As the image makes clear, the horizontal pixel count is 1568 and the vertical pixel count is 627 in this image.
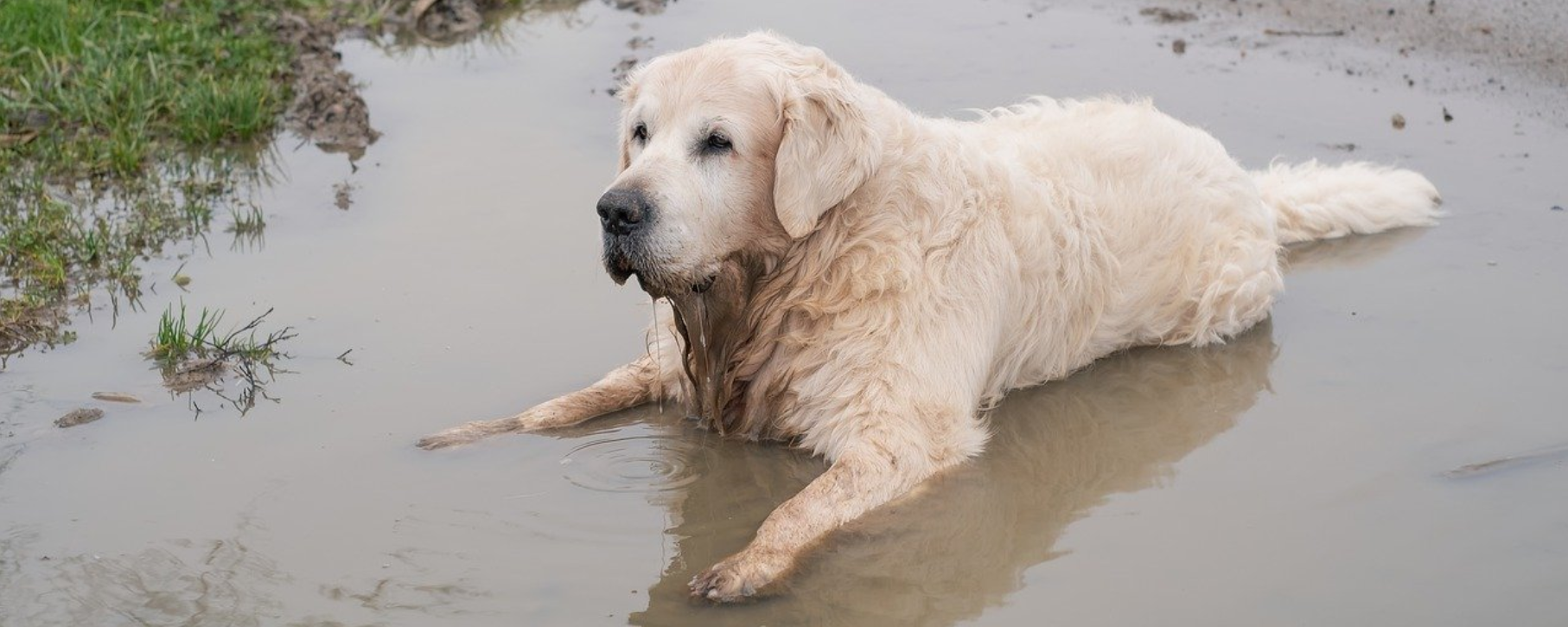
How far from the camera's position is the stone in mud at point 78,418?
18.4 feet

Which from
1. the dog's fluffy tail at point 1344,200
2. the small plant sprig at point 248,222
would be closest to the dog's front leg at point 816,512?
the dog's fluffy tail at point 1344,200

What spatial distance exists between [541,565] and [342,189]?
3.70m

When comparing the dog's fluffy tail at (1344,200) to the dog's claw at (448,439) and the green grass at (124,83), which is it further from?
the green grass at (124,83)

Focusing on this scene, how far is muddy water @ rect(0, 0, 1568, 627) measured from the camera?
454 centimetres

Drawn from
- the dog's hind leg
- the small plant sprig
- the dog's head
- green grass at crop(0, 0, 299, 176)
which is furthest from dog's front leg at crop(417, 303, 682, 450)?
green grass at crop(0, 0, 299, 176)

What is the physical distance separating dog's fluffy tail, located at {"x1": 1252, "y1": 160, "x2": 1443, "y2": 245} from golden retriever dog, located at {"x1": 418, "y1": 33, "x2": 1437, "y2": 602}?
1.12 m

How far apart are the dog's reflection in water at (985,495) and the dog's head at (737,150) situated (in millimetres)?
729

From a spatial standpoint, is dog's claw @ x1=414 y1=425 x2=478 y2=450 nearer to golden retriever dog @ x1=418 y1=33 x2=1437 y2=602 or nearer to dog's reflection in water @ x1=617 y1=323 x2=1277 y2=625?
golden retriever dog @ x1=418 y1=33 x2=1437 y2=602

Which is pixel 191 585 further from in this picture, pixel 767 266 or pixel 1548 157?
pixel 1548 157

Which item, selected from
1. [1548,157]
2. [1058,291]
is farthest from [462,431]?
[1548,157]

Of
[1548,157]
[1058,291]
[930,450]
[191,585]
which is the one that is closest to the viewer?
[191,585]

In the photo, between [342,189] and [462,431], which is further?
[342,189]

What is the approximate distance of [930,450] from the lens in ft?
17.1

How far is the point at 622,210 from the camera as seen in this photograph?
4.84m
